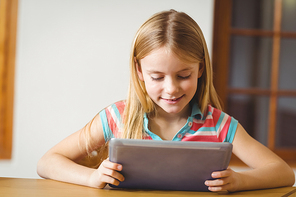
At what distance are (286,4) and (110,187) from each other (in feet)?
6.62

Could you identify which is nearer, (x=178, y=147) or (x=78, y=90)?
(x=178, y=147)

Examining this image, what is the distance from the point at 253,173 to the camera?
0.84m

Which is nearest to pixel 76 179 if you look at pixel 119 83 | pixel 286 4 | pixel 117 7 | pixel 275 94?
pixel 119 83

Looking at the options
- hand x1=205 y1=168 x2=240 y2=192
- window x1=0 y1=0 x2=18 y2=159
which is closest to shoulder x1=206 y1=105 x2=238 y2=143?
hand x1=205 y1=168 x2=240 y2=192

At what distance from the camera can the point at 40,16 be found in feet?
7.00

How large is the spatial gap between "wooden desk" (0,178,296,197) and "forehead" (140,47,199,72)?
35 centimetres

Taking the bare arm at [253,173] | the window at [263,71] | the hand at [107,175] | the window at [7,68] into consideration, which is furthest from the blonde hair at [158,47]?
the window at [7,68]

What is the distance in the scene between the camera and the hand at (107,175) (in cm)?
69

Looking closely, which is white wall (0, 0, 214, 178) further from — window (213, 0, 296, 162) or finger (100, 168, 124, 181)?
finger (100, 168, 124, 181)

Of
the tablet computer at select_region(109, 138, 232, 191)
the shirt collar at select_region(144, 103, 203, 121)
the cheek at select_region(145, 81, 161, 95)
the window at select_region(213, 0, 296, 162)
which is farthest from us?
the window at select_region(213, 0, 296, 162)

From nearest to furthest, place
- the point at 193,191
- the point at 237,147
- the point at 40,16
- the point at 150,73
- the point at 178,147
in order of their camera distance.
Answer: the point at 178,147 → the point at 193,191 → the point at 150,73 → the point at 237,147 → the point at 40,16

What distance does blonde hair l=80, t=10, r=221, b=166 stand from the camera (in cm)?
95

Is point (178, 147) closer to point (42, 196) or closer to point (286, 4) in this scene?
point (42, 196)

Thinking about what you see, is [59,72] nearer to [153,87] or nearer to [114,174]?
[153,87]
